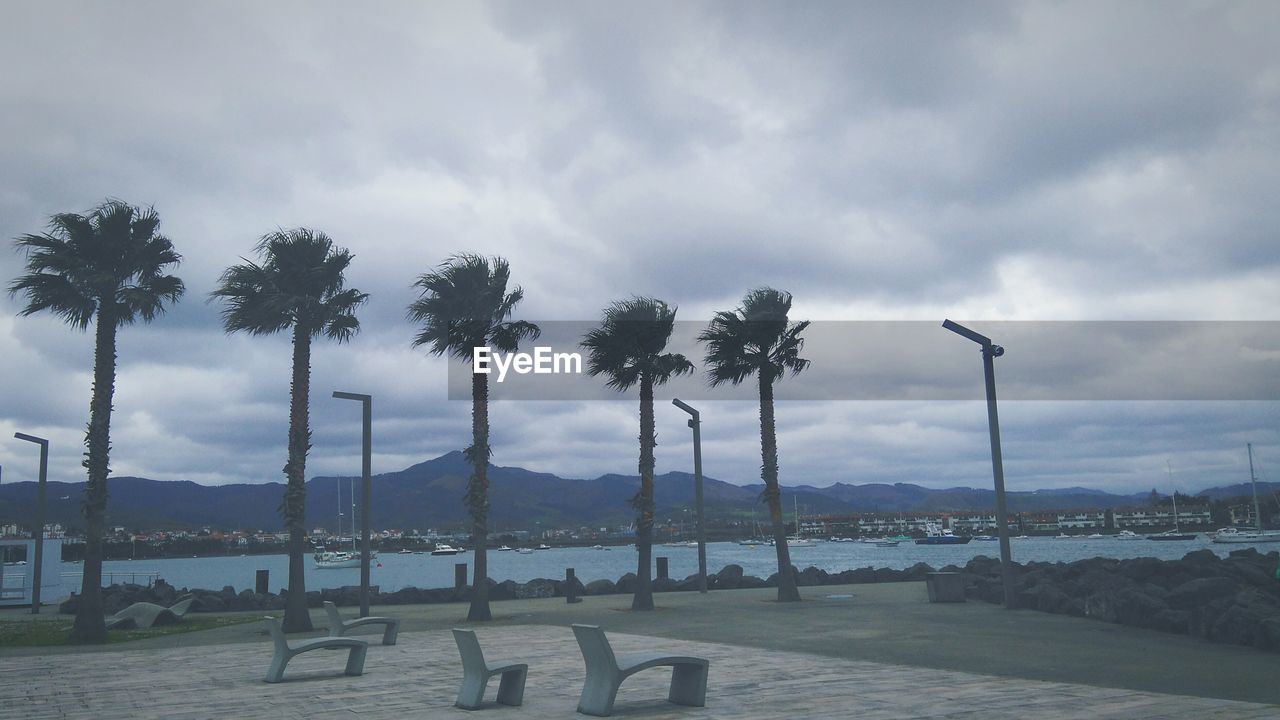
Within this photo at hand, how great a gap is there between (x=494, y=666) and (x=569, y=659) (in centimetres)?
464

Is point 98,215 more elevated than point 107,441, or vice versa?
point 98,215

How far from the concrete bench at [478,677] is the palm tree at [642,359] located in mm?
15484

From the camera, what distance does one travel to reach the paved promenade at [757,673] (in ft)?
32.9

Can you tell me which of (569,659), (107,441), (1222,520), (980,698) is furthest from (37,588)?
(1222,520)

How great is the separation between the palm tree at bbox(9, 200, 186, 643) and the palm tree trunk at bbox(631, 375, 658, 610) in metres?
12.4

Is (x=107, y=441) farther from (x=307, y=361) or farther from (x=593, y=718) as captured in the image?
(x=593, y=718)

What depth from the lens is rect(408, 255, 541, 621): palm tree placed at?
25.2 meters

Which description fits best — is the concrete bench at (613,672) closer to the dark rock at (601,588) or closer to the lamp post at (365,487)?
the lamp post at (365,487)

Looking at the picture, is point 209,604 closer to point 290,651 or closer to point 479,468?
point 479,468

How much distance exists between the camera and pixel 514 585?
35344mm

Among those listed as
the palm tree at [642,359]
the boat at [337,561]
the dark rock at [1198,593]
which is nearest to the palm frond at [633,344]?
the palm tree at [642,359]

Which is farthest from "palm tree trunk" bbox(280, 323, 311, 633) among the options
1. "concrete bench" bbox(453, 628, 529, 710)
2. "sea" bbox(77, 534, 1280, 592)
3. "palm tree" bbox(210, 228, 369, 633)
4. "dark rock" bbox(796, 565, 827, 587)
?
"sea" bbox(77, 534, 1280, 592)

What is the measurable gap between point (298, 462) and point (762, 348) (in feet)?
41.9

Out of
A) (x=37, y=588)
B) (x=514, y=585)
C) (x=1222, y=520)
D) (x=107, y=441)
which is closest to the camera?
(x=107, y=441)
